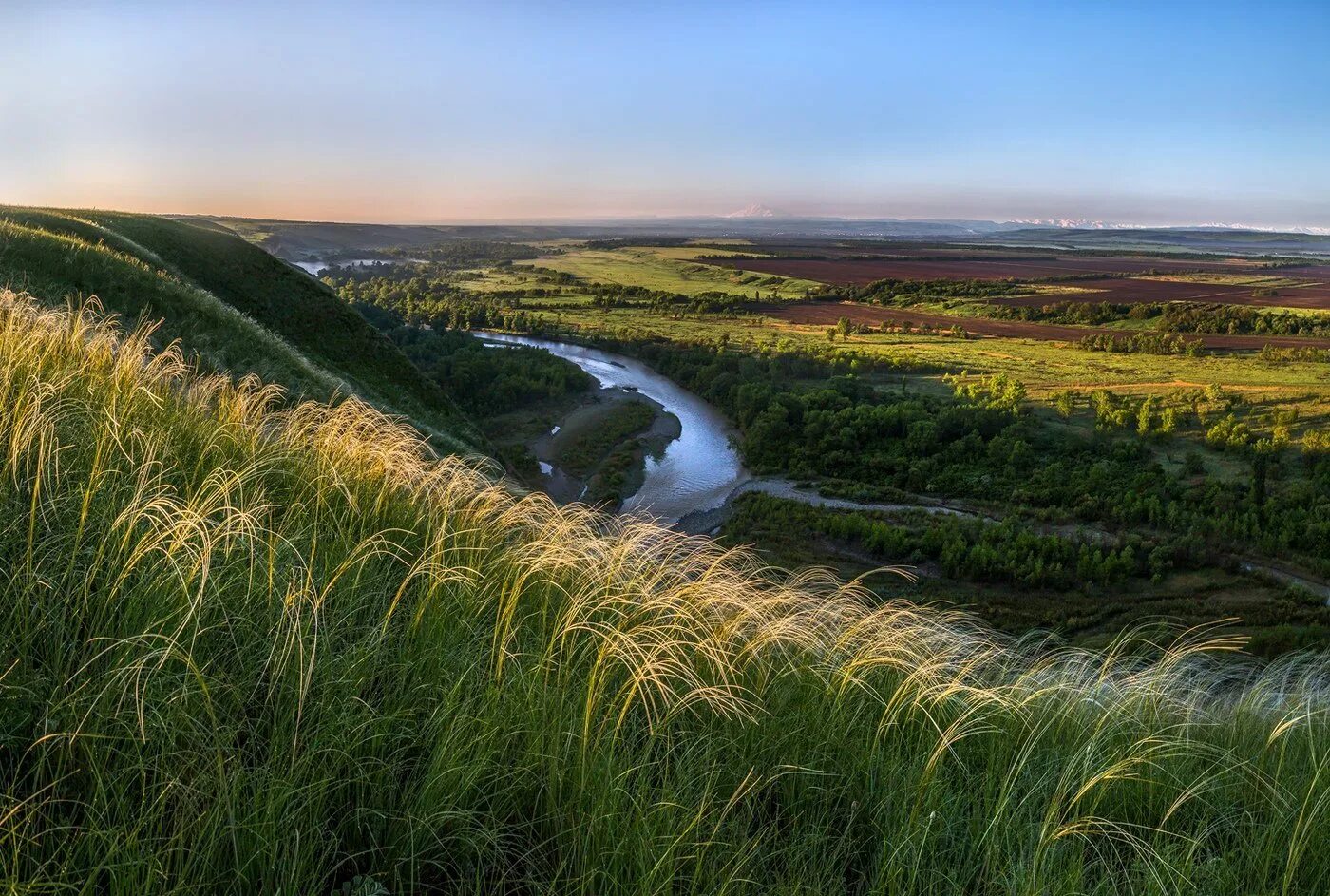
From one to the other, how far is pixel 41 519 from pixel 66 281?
47.2ft

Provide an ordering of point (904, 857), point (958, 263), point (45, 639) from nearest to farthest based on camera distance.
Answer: point (45, 639) → point (904, 857) → point (958, 263)

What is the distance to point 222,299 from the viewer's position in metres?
24.2

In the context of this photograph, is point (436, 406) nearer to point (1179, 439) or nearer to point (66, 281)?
point (66, 281)

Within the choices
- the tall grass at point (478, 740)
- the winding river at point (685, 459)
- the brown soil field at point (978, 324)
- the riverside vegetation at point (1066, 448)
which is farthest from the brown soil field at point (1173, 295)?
the tall grass at point (478, 740)

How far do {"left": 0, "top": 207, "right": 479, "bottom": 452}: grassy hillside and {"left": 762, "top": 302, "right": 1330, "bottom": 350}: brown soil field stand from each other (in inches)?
2328

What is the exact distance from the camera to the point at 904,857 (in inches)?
90.3

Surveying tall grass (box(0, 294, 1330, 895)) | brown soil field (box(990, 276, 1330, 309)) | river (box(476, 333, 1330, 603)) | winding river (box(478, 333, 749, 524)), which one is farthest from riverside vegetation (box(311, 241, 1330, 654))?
tall grass (box(0, 294, 1330, 895))

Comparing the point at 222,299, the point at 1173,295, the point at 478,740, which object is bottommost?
the point at 478,740

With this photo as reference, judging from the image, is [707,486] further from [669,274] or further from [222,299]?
[669,274]

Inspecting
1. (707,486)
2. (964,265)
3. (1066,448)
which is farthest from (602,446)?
(964,265)

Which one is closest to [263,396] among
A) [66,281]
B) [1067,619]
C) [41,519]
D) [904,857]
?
[41,519]

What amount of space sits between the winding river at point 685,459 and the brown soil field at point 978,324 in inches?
1082

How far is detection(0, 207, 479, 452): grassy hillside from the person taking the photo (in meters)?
13.0

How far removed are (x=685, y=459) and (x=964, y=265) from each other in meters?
67.3
